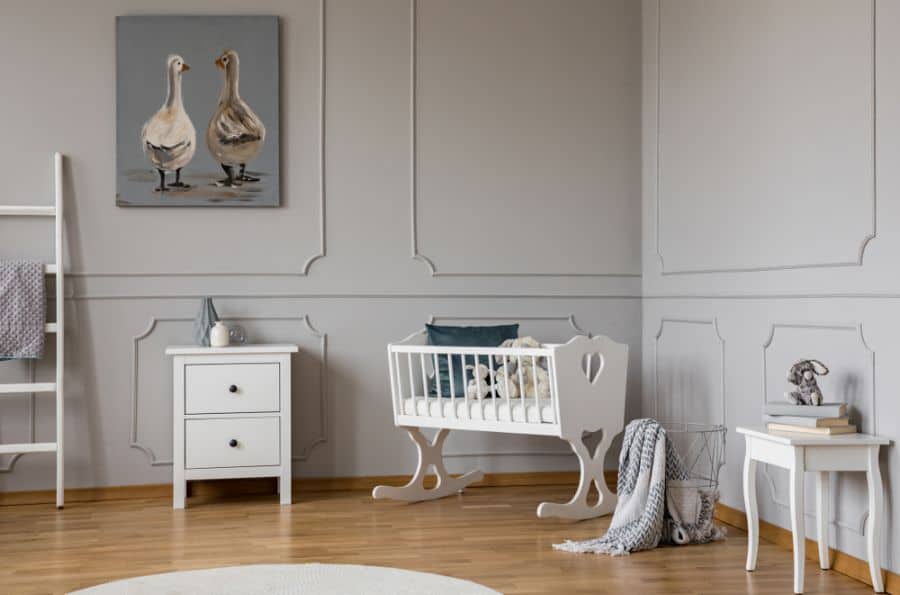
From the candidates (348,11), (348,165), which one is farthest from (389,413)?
(348,11)

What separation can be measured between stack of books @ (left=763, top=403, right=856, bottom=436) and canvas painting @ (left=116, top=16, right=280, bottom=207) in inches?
95.1

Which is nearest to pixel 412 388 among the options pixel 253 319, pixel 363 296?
pixel 363 296

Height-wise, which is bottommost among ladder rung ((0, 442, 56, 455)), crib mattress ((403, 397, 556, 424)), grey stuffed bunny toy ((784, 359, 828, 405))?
ladder rung ((0, 442, 56, 455))

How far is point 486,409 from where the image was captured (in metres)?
4.10

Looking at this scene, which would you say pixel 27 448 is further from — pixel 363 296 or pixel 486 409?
pixel 486 409

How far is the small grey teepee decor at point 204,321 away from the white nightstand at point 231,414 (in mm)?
138

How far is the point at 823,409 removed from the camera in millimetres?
3086

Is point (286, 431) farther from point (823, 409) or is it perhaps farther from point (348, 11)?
point (823, 409)

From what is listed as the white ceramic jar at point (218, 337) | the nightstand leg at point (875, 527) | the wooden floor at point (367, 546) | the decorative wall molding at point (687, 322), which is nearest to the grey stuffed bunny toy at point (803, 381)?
the nightstand leg at point (875, 527)

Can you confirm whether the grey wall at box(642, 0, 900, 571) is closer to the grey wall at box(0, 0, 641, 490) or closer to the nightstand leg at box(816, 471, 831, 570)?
the nightstand leg at box(816, 471, 831, 570)

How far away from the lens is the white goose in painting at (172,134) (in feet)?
15.0

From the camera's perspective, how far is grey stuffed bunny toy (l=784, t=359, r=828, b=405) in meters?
3.18

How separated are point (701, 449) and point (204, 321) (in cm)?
211

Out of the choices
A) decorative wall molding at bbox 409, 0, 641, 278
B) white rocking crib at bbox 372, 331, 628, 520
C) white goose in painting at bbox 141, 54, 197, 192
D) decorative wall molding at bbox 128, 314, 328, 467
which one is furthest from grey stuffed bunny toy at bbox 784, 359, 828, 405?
white goose in painting at bbox 141, 54, 197, 192
